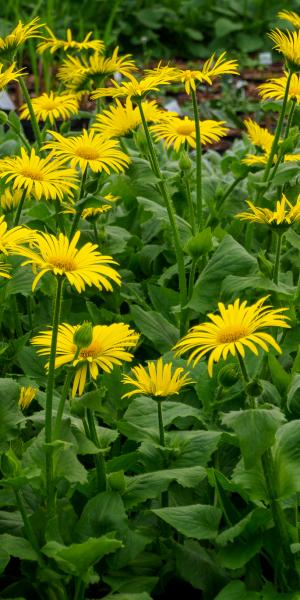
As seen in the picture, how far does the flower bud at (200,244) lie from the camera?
205cm

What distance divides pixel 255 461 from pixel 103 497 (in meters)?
0.31

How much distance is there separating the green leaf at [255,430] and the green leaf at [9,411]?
392mm

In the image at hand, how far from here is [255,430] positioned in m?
1.46

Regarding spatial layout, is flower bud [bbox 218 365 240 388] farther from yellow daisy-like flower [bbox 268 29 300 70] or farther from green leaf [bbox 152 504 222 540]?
yellow daisy-like flower [bbox 268 29 300 70]

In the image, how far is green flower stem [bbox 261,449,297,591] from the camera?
158cm

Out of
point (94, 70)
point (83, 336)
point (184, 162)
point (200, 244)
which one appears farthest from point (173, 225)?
point (83, 336)

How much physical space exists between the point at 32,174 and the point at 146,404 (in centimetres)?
46

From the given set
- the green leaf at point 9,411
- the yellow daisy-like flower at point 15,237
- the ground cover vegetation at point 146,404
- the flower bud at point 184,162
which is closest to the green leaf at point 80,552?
the ground cover vegetation at point 146,404

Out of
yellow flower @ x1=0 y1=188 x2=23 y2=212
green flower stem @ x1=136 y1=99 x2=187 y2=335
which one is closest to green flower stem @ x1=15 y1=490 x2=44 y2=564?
green flower stem @ x1=136 y1=99 x2=187 y2=335

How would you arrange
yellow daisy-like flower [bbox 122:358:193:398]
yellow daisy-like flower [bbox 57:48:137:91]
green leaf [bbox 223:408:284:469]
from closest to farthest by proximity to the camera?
green leaf [bbox 223:408:284:469] → yellow daisy-like flower [bbox 122:358:193:398] → yellow daisy-like flower [bbox 57:48:137:91]

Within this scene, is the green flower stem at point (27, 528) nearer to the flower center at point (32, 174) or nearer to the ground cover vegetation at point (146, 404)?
the ground cover vegetation at point (146, 404)

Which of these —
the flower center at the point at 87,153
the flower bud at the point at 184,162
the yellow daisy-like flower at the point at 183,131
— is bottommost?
the flower center at the point at 87,153

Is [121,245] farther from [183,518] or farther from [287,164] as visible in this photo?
[183,518]

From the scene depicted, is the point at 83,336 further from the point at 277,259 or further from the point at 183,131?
the point at 183,131
